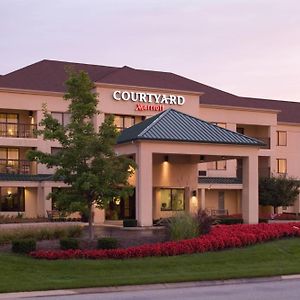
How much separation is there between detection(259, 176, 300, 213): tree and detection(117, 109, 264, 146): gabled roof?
16.3 meters

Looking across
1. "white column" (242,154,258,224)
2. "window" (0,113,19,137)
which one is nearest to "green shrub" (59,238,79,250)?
"white column" (242,154,258,224)

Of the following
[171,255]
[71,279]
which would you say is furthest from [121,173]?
[71,279]

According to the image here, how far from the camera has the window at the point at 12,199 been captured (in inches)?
1923

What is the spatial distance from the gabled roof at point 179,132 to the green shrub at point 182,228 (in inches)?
338

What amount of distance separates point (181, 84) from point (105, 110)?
997cm

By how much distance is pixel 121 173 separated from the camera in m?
25.7

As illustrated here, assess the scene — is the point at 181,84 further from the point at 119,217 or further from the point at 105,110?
the point at 119,217

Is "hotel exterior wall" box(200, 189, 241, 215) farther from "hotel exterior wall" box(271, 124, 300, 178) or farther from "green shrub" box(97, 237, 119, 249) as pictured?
"green shrub" box(97, 237, 119, 249)

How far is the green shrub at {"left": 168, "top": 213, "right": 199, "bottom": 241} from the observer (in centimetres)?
2597

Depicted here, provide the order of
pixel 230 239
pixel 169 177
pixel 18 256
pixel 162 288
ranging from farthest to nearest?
pixel 169 177 < pixel 230 239 < pixel 18 256 < pixel 162 288

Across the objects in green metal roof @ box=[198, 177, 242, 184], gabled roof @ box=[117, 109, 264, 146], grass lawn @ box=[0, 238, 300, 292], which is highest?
gabled roof @ box=[117, 109, 264, 146]

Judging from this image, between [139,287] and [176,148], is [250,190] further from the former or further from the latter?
[139,287]

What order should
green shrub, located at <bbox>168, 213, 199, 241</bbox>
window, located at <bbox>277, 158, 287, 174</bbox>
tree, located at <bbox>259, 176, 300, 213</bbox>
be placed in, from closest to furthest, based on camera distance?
green shrub, located at <bbox>168, 213, 199, 241</bbox>, tree, located at <bbox>259, 176, 300, 213</bbox>, window, located at <bbox>277, 158, 287, 174</bbox>

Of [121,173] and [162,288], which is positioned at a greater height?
[121,173]
